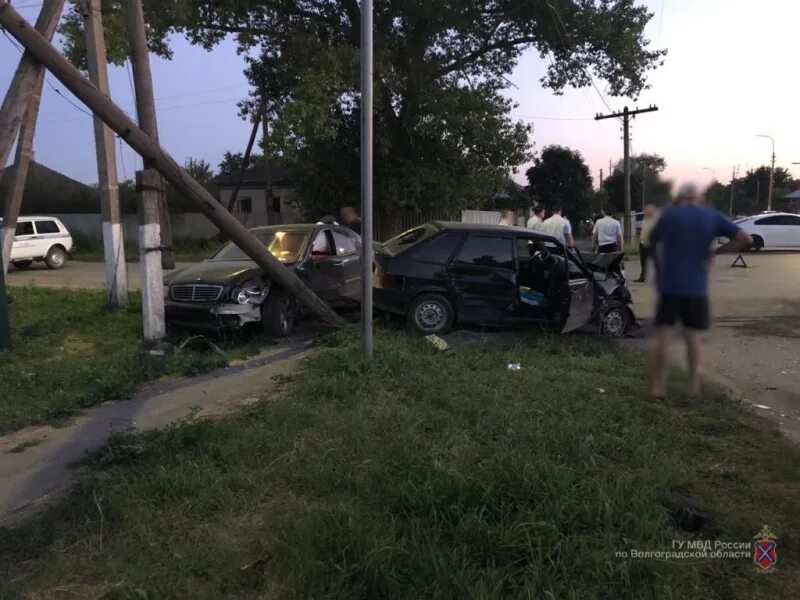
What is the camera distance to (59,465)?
4688 mm

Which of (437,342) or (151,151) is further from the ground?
(151,151)

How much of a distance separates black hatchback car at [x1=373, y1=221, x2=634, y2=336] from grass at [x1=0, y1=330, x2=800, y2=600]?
309 centimetres

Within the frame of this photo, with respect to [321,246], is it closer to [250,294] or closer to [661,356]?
[250,294]

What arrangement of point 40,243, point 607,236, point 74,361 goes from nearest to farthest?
point 607,236
point 74,361
point 40,243

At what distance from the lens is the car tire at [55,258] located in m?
20.4

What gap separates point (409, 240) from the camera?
9461 mm

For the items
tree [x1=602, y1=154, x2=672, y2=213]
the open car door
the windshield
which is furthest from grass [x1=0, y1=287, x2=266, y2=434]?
tree [x1=602, y1=154, x2=672, y2=213]

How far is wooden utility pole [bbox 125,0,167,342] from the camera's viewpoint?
862 cm

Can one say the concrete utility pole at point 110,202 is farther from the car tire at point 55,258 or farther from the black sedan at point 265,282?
the car tire at point 55,258

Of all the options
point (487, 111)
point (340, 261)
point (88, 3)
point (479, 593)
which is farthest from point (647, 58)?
point (479, 593)

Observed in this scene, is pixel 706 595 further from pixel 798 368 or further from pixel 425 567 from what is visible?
pixel 798 368

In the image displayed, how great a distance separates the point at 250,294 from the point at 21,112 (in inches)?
136

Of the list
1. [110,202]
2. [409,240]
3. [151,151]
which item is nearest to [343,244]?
[409,240]

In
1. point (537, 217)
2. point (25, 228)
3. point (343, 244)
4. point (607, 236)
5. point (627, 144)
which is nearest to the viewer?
point (627, 144)
